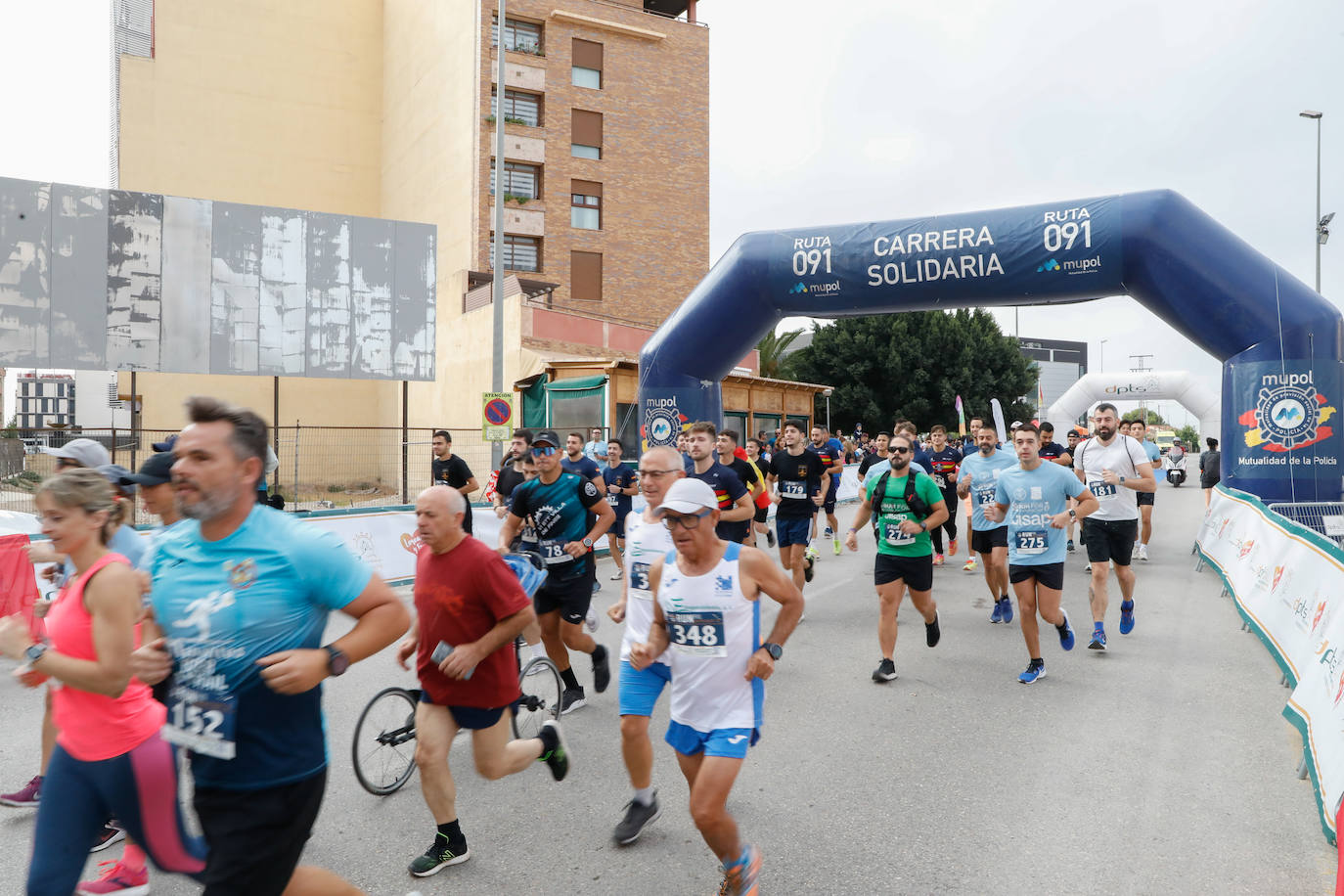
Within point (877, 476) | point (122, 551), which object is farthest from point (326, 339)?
point (122, 551)

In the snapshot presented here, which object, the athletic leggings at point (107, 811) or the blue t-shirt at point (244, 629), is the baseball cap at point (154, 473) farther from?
the athletic leggings at point (107, 811)

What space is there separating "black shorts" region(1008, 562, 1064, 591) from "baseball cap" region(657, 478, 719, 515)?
4.46 m

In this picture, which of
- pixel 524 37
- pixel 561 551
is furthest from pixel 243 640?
pixel 524 37

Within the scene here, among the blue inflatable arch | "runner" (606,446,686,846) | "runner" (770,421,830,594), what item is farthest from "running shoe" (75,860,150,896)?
the blue inflatable arch

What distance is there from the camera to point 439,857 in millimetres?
4016

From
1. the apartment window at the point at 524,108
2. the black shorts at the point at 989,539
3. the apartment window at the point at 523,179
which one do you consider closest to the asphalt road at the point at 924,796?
the black shorts at the point at 989,539

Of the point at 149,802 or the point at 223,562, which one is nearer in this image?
the point at 223,562

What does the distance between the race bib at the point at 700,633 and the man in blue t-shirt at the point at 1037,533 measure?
4.28 metres

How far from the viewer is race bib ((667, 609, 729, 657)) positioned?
3.77 meters

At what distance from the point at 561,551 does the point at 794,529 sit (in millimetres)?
4050

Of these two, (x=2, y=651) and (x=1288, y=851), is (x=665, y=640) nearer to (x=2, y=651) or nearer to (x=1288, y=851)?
(x=2, y=651)

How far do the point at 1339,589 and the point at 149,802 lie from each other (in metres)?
6.46

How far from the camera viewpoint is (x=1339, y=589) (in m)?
5.71

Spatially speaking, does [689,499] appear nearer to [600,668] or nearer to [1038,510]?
[600,668]
